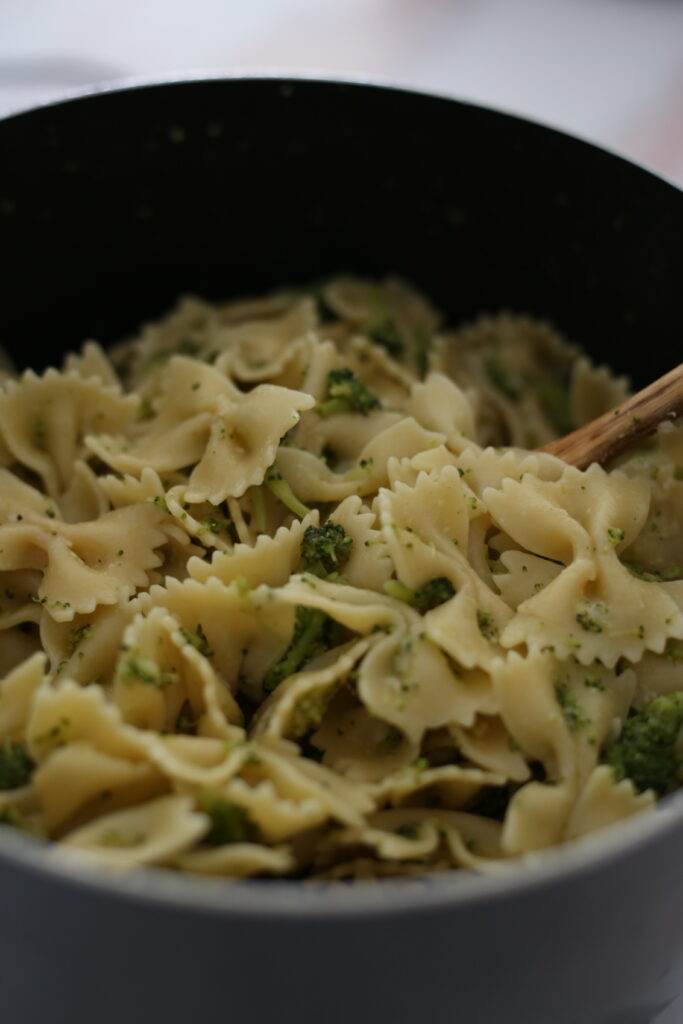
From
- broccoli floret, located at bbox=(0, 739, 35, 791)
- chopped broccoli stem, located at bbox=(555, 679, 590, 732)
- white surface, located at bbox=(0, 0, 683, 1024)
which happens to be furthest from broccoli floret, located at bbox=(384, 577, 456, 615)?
white surface, located at bbox=(0, 0, 683, 1024)

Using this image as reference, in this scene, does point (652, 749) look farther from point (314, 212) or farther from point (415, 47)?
point (415, 47)

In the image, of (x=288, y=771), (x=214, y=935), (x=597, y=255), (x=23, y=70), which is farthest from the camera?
(x=23, y=70)

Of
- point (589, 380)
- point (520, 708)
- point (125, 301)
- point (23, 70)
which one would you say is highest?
point (23, 70)

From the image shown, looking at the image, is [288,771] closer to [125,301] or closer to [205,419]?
[205,419]

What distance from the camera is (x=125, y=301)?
2.93m

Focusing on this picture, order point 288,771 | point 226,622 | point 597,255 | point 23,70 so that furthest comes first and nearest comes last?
1. point 23,70
2. point 597,255
3. point 226,622
4. point 288,771

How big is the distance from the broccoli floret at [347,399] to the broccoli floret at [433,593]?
1.88 feet

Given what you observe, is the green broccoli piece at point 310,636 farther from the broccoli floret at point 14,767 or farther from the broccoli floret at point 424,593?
the broccoli floret at point 14,767

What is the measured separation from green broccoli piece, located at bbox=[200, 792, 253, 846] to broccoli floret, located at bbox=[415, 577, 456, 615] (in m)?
0.55

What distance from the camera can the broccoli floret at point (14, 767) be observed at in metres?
1.71

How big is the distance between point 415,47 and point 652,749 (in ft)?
9.81

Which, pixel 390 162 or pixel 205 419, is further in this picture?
pixel 390 162

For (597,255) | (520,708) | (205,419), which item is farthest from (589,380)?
(520,708)

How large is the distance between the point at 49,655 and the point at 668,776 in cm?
113
